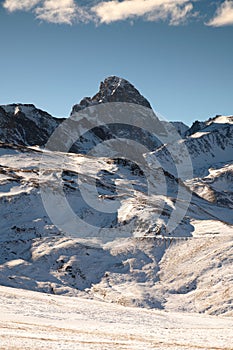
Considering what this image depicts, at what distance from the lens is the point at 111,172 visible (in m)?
83.3

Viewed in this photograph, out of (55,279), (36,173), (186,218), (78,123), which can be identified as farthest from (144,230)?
(78,123)

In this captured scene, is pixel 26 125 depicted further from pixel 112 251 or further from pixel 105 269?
pixel 105 269

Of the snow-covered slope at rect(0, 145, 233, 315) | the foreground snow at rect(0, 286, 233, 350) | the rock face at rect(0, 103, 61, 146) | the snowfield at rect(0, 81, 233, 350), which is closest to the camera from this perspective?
the foreground snow at rect(0, 286, 233, 350)

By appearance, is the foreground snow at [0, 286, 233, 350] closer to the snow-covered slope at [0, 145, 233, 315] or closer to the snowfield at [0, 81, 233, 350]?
the snowfield at [0, 81, 233, 350]

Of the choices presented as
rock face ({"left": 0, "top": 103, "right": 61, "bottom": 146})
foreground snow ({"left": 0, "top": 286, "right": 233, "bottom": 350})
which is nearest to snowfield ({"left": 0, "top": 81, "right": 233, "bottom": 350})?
foreground snow ({"left": 0, "top": 286, "right": 233, "bottom": 350})

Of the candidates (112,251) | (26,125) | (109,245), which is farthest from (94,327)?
(26,125)

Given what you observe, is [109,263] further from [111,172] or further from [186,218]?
[111,172]

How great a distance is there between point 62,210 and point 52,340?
35.6 m

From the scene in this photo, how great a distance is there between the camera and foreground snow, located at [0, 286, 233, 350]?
61.0ft

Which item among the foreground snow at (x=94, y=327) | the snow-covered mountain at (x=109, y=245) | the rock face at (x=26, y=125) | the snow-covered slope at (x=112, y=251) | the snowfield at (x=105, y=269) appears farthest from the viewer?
the rock face at (x=26, y=125)

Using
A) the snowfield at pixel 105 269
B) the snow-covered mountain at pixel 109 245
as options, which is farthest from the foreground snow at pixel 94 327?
the snow-covered mountain at pixel 109 245

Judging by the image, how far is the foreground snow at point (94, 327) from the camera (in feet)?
61.0

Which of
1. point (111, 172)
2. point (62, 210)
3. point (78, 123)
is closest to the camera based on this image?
point (62, 210)

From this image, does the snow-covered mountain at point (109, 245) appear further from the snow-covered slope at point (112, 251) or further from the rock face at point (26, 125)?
the rock face at point (26, 125)
